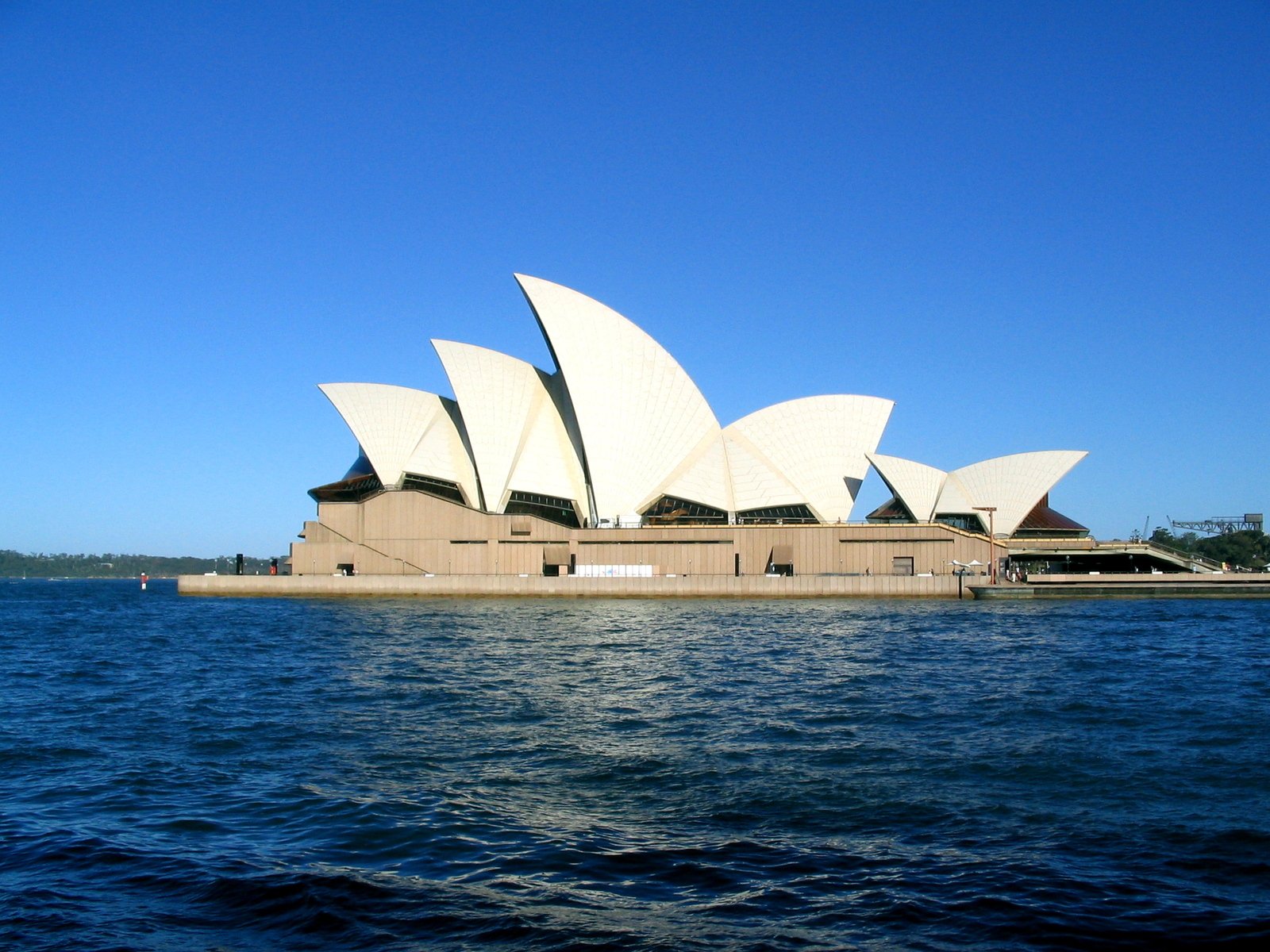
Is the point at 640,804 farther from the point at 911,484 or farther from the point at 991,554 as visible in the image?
the point at 911,484

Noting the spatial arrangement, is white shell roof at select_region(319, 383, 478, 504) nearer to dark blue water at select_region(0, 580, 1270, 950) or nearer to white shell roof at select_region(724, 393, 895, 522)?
white shell roof at select_region(724, 393, 895, 522)

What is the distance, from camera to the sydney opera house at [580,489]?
49.4 meters

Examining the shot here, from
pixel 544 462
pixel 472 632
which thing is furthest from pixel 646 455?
pixel 472 632

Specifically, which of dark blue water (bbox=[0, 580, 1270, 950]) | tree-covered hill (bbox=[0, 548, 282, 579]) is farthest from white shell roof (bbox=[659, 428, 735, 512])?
tree-covered hill (bbox=[0, 548, 282, 579])

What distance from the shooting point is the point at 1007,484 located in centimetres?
5584

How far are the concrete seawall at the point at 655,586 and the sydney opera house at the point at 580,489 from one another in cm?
179

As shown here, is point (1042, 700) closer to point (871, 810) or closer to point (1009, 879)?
point (871, 810)

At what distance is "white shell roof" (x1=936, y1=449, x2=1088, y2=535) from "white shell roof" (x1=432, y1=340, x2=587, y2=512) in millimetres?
21320

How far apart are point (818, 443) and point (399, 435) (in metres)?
21.8

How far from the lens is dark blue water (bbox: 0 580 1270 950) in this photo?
656cm

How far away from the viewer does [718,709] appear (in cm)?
1476

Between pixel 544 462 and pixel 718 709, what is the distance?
36.6 metres

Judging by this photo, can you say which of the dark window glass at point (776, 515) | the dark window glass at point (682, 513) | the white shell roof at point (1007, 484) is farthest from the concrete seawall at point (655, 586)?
the white shell roof at point (1007, 484)

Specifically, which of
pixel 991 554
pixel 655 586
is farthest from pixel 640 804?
pixel 991 554
